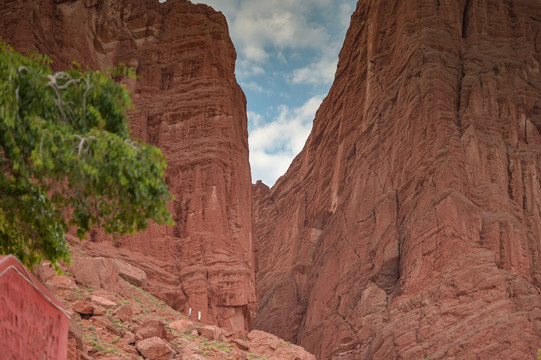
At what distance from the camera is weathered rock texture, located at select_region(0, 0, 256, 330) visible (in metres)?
44.2

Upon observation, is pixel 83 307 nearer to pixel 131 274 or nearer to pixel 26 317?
pixel 131 274

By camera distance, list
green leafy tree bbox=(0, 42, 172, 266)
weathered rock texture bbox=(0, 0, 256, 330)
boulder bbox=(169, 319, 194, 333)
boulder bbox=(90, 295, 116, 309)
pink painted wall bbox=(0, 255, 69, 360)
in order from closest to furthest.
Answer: pink painted wall bbox=(0, 255, 69, 360) < green leafy tree bbox=(0, 42, 172, 266) < boulder bbox=(90, 295, 116, 309) < boulder bbox=(169, 319, 194, 333) < weathered rock texture bbox=(0, 0, 256, 330)

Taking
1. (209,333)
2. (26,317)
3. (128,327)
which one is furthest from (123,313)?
(26,317)

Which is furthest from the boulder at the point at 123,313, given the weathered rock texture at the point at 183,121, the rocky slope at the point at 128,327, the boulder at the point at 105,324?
the weathered rock texture at the point at 183,121

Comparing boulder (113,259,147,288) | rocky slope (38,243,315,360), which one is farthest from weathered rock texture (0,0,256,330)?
rocky slope (38,243,315,360)

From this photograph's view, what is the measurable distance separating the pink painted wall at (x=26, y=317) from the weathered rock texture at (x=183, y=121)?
95.1 ft

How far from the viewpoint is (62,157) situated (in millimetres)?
10867

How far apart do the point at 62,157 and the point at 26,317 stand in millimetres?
2539

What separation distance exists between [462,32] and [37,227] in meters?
49.5

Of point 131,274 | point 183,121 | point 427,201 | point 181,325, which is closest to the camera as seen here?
point 181,325

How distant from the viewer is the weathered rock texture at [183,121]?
44250mm

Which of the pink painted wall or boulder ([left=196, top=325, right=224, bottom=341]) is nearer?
the pink painted wall

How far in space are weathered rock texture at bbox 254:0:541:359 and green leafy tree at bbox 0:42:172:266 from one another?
3021 cm

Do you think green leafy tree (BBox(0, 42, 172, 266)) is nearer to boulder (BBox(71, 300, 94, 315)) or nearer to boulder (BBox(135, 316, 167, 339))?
boulder (BBox(71, 300, 94, 315))
